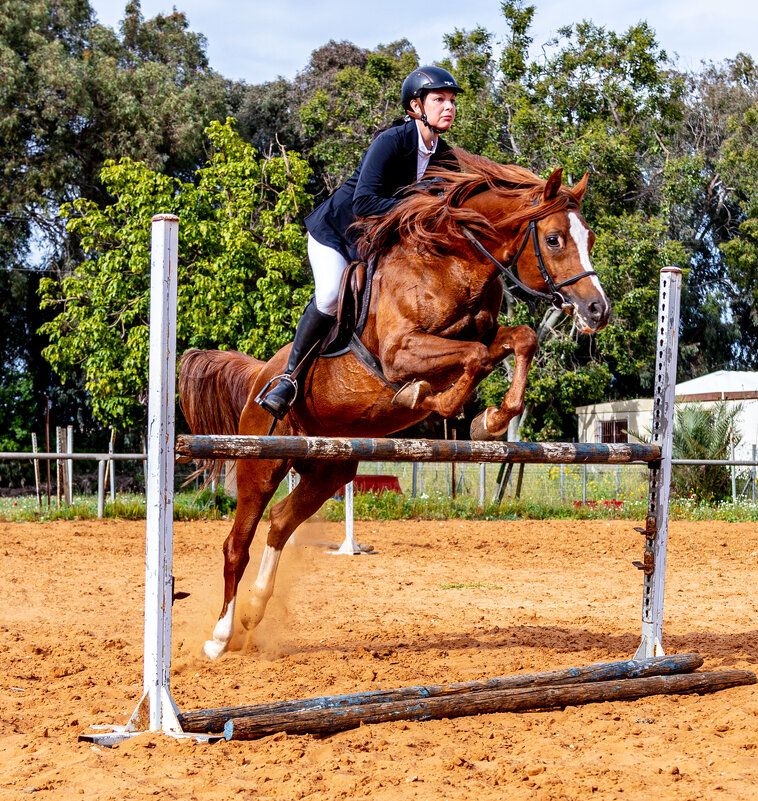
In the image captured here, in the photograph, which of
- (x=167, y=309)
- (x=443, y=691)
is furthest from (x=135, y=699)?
(x=167, y=309)

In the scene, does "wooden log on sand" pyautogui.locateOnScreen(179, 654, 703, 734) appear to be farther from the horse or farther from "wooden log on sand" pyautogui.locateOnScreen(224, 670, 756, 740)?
the horse

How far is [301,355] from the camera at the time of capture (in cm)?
429

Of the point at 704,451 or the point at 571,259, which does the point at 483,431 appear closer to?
the point at 571,259

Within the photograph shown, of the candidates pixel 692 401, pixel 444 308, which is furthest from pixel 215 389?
pixel 692 401

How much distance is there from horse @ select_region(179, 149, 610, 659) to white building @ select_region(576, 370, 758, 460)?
11.4 meters

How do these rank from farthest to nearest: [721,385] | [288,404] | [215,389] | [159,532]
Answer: [721,385] → [215,389] → [288,404] → [159,532]

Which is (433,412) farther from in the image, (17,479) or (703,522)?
(17,479)

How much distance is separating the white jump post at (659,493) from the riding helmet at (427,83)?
132 centimetres

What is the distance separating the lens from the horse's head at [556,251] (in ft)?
11.3

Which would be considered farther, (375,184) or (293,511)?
(293,511)

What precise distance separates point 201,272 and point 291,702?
14.3 metres

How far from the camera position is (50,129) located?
2306cm

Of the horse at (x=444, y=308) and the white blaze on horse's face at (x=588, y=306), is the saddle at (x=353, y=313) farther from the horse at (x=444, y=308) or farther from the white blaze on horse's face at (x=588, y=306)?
the white blaze on horse's face at (x=588, y=306)

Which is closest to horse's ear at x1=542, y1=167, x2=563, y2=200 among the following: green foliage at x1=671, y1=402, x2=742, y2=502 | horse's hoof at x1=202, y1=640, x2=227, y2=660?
horse's hoof at x1=202, y1=640, x2=227, y2=660
